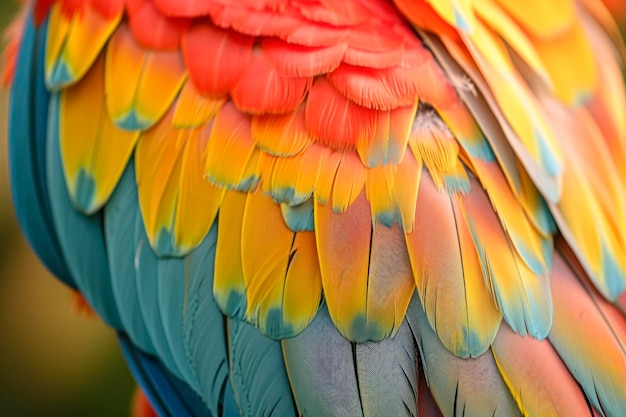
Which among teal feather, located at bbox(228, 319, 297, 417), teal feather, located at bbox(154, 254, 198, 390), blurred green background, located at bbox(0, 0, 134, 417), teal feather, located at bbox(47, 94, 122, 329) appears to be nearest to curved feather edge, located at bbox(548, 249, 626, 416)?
teal feather, located at bbox(228, 319, 297, 417)

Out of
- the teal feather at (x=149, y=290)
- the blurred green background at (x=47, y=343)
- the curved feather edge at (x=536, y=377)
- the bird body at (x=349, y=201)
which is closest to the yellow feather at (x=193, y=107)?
the bird body at (x=349, y=201)

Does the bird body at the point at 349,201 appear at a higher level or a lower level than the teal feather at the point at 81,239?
higher

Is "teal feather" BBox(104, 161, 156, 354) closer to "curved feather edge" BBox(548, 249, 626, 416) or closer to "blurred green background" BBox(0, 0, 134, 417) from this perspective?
"curved feather edge" BBox(548, 249, 626, 416)

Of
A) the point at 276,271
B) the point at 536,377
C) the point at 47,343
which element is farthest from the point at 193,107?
the point at 47,343

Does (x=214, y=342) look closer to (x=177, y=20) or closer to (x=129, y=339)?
(x=129, y=339)

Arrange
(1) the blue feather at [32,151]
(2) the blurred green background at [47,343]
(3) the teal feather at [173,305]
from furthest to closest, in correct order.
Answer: (2) the blurred green background at [47,343] → (1) the blue feather at [32,151] → (3) the teal feather at [173,305]

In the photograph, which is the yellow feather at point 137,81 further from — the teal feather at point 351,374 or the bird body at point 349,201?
the teal feather at point 351,374

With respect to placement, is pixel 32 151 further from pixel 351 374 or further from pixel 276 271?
pixel 351 374
